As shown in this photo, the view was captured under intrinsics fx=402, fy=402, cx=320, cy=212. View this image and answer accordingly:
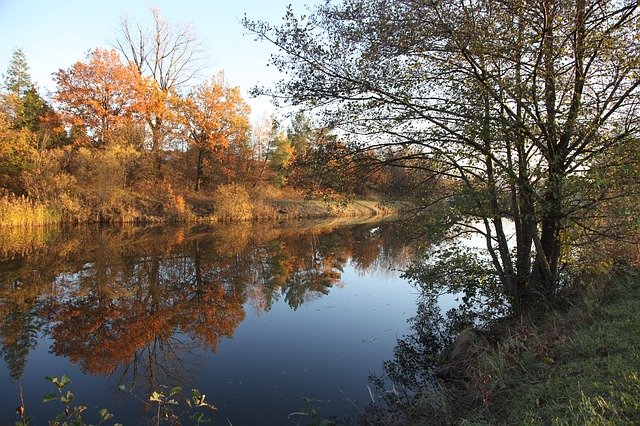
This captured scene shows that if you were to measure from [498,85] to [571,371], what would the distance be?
407cm

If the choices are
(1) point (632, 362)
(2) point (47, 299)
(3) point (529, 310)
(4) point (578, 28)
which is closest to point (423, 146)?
(4) point (578, 28)

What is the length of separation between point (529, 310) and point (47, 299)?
11028mm

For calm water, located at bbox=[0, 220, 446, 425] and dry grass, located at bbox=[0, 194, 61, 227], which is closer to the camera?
calm water, located at bbox=[0, 220, 446, 425]

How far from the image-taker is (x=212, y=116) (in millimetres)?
33438

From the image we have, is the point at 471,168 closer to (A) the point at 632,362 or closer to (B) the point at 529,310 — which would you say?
(B) the point at 529,310

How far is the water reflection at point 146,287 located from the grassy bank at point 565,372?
3549 millimetres

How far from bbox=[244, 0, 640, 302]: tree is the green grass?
1657 millimetres

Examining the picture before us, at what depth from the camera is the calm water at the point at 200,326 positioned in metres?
6.15

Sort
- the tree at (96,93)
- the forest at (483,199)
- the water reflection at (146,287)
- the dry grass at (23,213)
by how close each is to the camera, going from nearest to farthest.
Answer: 1. the forest at (483,199)
2. the water reflection at (146,287)
3. the dry grass at (23,213)
4. the tree at (96,93)

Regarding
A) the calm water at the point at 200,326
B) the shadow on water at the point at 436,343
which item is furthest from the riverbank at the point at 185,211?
the shadow on water at the point at 436,343

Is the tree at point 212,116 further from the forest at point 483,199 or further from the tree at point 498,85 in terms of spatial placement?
the tree at point 498,85

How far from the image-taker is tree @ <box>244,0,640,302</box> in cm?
583

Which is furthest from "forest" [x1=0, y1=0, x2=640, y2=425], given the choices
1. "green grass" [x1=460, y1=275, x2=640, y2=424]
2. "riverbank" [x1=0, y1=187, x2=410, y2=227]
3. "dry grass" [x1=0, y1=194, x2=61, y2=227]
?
"dry grass" [x1=0, y1=194, x2=61, y2=227]

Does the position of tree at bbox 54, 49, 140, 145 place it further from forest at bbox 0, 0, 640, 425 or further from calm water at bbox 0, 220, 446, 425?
forest at bbox 0, 0, 640, 425
